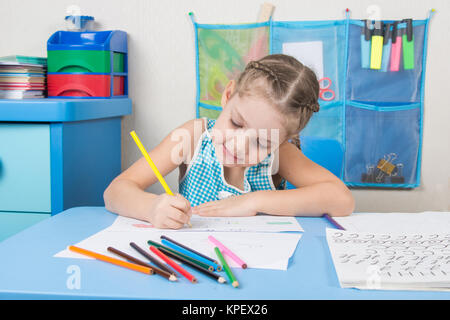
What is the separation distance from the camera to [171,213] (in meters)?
0.76

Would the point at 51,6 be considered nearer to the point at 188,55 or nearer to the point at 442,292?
the point at 188,55

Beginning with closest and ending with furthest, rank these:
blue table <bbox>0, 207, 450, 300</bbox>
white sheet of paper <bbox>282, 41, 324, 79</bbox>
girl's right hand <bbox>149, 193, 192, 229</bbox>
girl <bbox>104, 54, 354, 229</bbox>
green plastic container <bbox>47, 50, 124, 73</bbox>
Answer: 1. blue table <bbox>0, 207, 450, 300</bbox>
2. girl's right hand <bbox>149, 193, 192, 229</bbox>
3. girl <bbox>104, 54, 354, 229</bbox>
4. green plastic container <bbox>47, 50, 124, 73</bbox>
5. white sheet of paper <bbox>282, 41, 324, 79</bbox>

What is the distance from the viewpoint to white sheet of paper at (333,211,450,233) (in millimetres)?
778

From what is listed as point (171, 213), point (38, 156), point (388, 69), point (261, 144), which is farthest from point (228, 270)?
point (388, 69)

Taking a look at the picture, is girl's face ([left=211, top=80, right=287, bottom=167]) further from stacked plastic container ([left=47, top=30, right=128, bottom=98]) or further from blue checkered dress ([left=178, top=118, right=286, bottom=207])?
stacked plastic container ([left=47, top=30, right=128, bottom=98])

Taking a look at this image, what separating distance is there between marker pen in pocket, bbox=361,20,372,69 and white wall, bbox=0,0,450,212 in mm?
46

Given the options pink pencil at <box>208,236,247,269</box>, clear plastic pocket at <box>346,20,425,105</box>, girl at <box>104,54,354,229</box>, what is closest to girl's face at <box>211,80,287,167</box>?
girl at <box>104,54,354,229</box>

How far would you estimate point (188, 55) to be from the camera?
1.77m

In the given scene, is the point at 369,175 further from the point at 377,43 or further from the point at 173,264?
the point at 173,264

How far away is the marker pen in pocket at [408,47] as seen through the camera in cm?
165

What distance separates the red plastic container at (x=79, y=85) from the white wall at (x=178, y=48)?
20cm

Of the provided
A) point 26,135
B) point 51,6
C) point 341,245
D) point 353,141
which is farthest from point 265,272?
Result: point 51,6

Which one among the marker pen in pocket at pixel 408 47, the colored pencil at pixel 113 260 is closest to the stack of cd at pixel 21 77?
the colored pencil at pixel 113 260

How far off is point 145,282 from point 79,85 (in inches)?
50.0
